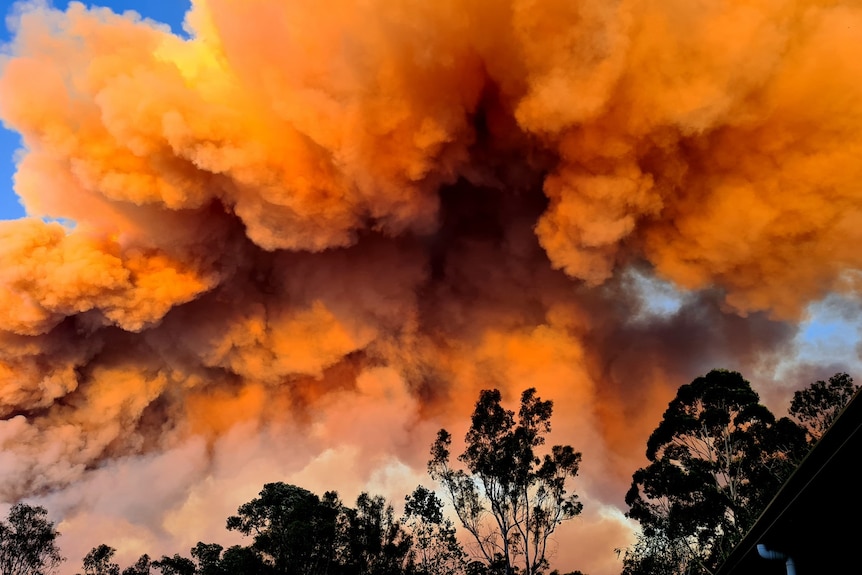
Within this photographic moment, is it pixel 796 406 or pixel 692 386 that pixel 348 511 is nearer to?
pixel 692 386

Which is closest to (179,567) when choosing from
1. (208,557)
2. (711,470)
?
(208,557)

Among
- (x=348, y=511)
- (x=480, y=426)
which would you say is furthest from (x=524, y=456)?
(x=348, y=511)

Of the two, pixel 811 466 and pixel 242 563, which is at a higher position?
pixel 242 563

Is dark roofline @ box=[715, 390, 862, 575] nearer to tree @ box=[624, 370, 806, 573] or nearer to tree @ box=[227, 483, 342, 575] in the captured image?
tree @ box=[624, 370, 806, 573]

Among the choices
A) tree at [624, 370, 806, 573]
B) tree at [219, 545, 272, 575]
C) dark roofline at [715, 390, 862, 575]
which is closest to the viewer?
dark roofline at [715, 390, 862, 575]

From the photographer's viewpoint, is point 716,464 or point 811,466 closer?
point 811,466

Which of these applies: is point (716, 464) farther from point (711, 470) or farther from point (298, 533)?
point (298, 533)

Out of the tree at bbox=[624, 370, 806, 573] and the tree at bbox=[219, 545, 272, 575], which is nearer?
the tree at bbox=[624, 370, 806, 573]

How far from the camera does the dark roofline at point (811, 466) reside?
4195mm

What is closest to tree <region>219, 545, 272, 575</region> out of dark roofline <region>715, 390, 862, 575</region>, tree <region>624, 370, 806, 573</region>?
tree <region>624, 370, 806, 573</region>

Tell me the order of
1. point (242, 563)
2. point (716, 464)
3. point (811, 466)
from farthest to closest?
point (242, 563), point (716, 464), point (811, 466)

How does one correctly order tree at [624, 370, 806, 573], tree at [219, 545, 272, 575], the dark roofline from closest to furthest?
the dark roofline < tree at [624, 370, 806, 573] < tree at [219, 545, 272, 575]

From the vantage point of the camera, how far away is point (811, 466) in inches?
187

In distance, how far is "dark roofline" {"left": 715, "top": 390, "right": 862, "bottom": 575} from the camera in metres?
4.20
